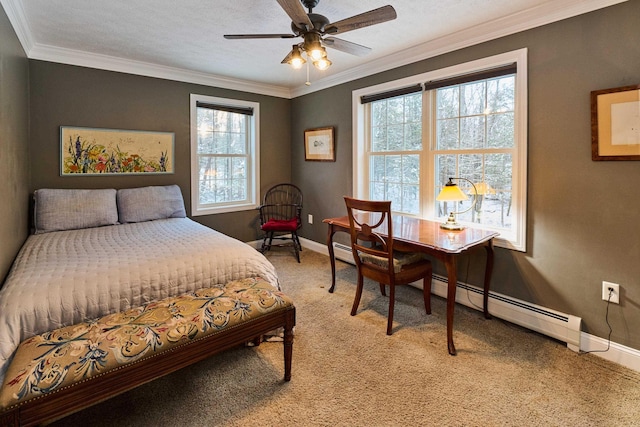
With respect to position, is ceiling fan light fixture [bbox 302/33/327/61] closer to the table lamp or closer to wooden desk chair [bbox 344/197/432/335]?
wooden desk chair [bbox 344/197/432/335]

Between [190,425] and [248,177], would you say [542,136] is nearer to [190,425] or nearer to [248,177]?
[190,425]

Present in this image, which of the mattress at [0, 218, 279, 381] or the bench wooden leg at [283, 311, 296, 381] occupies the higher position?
the mattress at [0, 218, 279, 381]

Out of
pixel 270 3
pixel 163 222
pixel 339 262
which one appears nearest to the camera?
→ pixel 270 3

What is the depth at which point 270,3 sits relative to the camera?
225cm

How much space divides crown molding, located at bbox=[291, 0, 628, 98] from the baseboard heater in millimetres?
2044

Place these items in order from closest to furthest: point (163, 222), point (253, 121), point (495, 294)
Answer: point (495, 294) → point (163, 222) → point (253, 121)

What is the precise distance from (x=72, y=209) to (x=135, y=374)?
7.46ft

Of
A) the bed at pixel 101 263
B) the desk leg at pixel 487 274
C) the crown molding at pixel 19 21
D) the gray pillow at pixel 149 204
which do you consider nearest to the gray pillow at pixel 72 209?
the bed at pixel 101 263

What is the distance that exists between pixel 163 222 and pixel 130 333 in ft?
6.34

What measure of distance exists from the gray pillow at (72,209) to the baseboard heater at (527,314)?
329 centimetres

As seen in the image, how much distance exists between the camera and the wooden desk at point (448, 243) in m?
2.17

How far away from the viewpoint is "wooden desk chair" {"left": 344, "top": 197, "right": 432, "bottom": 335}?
7.86 ft

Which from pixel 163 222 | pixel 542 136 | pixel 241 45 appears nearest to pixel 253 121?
pixel 241 45

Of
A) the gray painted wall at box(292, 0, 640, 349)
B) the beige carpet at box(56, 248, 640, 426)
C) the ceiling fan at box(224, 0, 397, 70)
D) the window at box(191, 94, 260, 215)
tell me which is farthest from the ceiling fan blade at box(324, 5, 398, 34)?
the window at box(191, 94, 260, 215)
